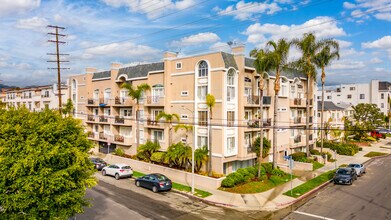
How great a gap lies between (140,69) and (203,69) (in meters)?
11.9

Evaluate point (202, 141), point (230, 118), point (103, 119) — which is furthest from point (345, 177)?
point (103, 119)

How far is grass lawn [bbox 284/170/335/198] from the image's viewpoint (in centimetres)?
2596

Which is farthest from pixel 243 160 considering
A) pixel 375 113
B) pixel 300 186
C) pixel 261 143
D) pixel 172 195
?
pixel 375 113

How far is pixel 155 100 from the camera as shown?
36.9 metres

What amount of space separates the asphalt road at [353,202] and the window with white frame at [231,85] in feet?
41.3

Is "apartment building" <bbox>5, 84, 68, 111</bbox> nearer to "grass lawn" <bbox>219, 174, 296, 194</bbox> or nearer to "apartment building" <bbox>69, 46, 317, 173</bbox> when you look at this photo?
"apartment building" <bbox>69, 46, 317, 173</bbox>

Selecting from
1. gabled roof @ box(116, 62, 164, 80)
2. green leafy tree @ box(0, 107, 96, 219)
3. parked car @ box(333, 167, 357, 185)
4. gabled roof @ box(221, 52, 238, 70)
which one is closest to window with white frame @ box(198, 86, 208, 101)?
gabled roof @ box(221, 52, 238, 70)

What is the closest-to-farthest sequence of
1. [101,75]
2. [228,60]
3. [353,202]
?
[353,202] → [228,60] → [101,75]

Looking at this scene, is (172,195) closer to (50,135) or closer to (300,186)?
(300,186)

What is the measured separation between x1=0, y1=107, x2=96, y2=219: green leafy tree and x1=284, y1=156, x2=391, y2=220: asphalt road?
14.5 m

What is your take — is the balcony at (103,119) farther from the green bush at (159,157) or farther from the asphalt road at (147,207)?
the asphalt road at (147,207)

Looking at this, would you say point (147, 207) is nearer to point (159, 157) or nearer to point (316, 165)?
point (159, 157)

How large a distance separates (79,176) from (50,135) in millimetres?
2543

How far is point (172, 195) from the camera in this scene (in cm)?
2567
